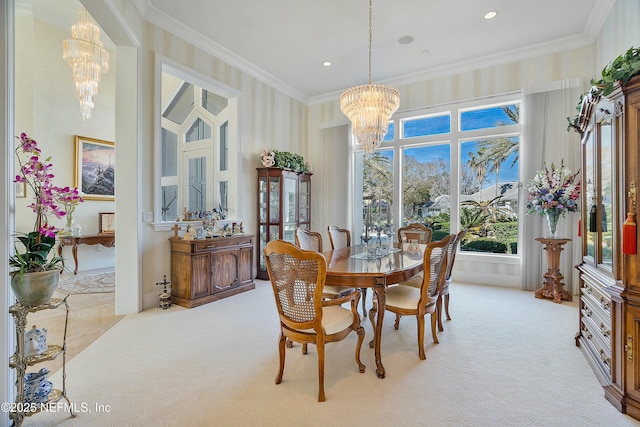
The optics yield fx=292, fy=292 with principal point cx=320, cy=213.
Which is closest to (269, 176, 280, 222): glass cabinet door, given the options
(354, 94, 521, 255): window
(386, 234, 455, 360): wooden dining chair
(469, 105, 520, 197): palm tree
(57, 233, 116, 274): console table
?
(354, 94, 521, 255): window

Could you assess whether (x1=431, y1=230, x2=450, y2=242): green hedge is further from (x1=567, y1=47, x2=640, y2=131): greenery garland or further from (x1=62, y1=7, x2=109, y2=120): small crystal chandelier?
(x1=62, y1=7, x2=109, y2=120): small crystal chandelier

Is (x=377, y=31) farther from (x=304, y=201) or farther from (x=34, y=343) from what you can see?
(x=34, y=343)

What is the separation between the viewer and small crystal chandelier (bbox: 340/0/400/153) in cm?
319

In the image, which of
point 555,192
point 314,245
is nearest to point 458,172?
point 555,192

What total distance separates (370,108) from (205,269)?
2849 mm

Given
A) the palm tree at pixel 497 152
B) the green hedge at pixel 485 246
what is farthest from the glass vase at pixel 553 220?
the palm tree at pixel 497 152

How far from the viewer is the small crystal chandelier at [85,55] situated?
378cm

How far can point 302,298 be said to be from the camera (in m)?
1.90

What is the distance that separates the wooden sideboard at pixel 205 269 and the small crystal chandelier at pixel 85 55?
8.26 ft

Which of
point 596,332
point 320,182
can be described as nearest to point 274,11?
point 320,182

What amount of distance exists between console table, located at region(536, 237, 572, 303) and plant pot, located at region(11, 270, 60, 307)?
5.08 metres

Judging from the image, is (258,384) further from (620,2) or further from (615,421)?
(620,2)

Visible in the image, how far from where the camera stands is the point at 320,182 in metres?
6.23

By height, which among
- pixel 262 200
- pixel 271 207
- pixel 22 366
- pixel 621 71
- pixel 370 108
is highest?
pixel 370 108
